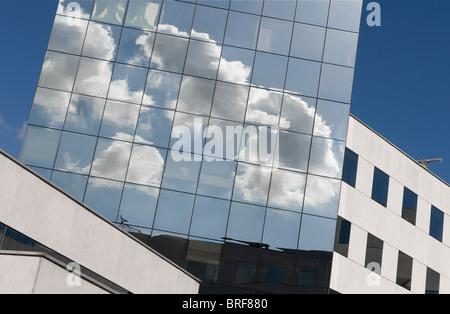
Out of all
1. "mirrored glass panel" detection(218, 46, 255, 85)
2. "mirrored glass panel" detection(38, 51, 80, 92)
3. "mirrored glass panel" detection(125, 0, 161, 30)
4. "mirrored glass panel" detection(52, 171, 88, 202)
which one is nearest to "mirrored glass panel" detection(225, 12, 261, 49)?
"mirrored glass panel" detection(218, 46, 255, 85)

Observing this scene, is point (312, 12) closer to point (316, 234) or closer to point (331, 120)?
point (331, 120)

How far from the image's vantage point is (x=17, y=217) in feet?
51.1

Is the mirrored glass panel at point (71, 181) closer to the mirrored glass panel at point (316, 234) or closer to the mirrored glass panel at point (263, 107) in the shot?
the mirrored glass panel at point (263, 107)

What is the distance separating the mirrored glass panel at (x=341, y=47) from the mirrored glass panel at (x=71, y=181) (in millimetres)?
15105

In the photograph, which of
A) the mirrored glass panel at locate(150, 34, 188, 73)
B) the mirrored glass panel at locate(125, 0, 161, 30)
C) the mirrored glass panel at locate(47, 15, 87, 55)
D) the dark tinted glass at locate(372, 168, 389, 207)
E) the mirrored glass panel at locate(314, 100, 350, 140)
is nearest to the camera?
the mirrored glass panel at locate(314, 100, 350, 140)

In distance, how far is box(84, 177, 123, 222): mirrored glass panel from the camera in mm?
31188

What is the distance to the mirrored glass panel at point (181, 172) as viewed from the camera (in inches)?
1257

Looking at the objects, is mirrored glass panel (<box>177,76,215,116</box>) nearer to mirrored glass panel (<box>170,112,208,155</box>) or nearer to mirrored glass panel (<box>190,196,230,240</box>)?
mirrored glass panel (<box>170,112,208,155</box>)

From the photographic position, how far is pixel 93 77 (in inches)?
1318

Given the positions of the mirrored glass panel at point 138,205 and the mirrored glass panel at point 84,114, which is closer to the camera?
the mirrored glass panel at point 138,205

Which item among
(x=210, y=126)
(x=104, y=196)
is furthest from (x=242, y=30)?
(x=104, y=196)

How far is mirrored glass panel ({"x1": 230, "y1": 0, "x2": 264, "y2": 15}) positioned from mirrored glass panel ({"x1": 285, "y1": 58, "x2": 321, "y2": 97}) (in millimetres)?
3557

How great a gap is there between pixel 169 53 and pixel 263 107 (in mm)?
6077

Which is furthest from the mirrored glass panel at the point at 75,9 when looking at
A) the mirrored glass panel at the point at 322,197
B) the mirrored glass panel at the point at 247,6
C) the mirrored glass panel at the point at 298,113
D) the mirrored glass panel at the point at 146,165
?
the mirrored glass panel at the point at 322,197
